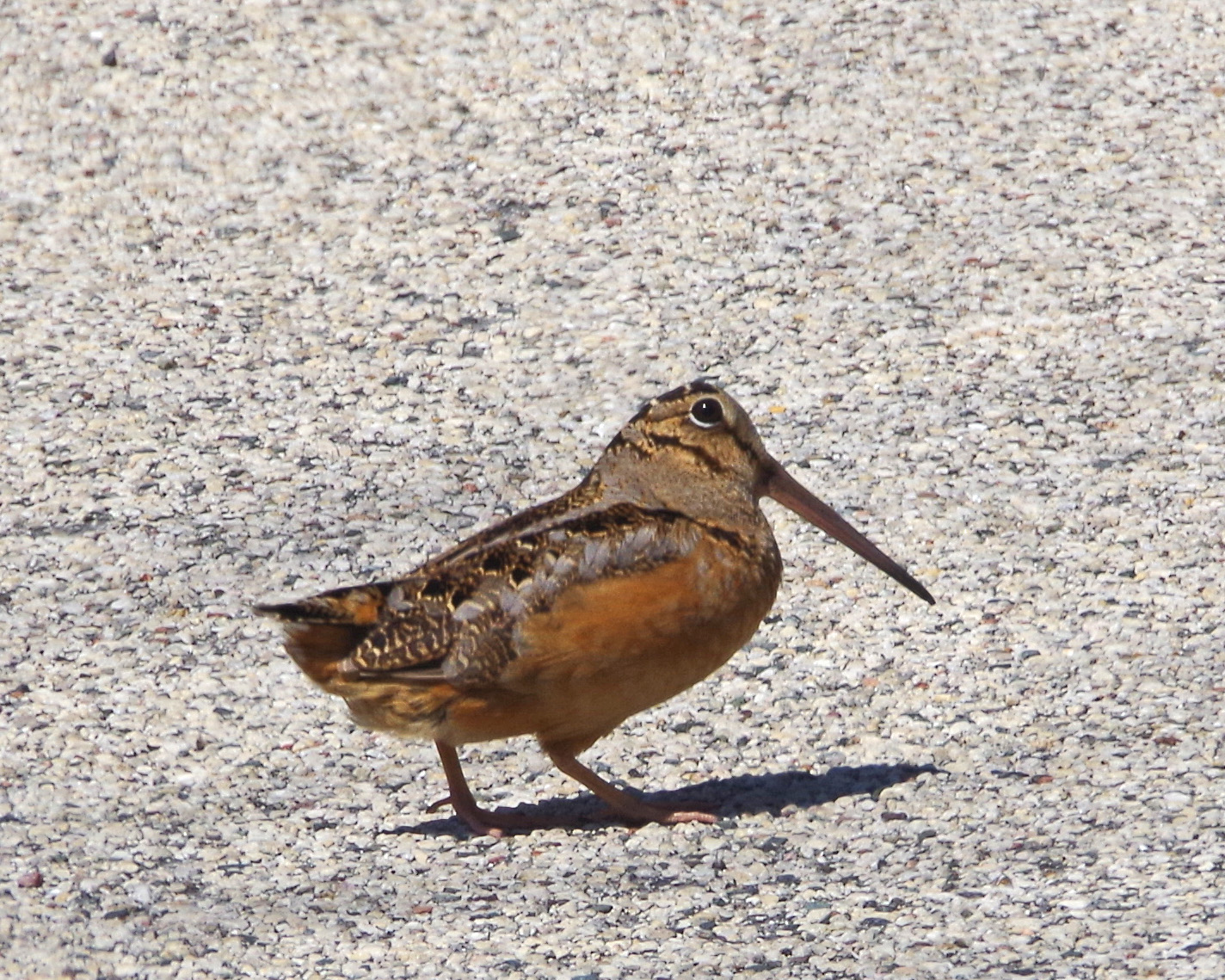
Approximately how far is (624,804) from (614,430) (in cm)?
237

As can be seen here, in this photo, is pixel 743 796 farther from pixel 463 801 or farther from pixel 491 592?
pixel 491 592

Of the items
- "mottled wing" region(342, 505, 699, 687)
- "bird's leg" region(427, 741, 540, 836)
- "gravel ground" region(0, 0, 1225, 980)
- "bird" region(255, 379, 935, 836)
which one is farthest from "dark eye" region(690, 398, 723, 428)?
"bird's leg" region(427, 741, 540, 836)

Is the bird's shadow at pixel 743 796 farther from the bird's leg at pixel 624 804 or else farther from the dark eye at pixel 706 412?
the dark eye at pixel 706 412

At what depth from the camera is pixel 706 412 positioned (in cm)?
501

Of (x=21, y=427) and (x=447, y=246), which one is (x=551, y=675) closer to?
(x=21, y=427)

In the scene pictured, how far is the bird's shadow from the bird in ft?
0.25

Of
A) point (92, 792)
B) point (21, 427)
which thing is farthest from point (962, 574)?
point (21, 427)

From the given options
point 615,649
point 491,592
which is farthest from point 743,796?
point 491,592

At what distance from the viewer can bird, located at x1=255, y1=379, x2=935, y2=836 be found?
4594 mm

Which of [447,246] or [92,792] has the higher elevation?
[447,246]

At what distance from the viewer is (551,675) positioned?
460 cm

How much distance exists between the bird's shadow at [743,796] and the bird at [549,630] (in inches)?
3.0

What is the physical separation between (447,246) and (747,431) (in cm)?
331

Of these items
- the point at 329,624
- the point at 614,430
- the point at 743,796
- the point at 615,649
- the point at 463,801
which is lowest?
the point at 743,796
